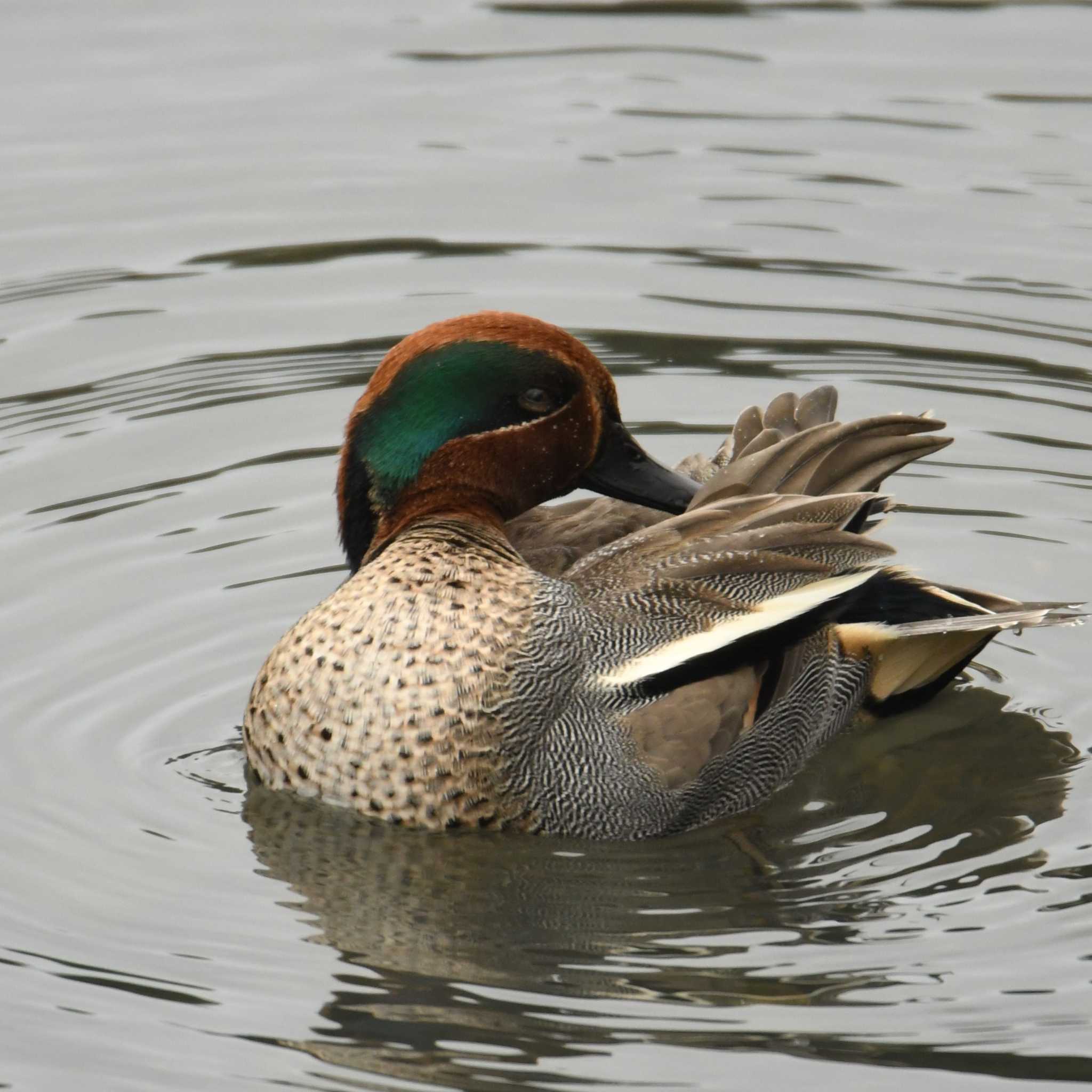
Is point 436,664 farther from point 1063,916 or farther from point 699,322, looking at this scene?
point 699,322

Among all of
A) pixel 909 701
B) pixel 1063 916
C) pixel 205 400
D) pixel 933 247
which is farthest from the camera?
pixel 933 247

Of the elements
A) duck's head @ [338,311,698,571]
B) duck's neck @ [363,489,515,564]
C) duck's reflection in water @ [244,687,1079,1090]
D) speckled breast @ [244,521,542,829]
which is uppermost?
duck's head @ [338,311,698,571]

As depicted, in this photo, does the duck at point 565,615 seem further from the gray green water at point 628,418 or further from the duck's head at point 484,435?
the gray green water at point 628,418

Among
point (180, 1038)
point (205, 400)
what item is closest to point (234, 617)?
point (205, 400)

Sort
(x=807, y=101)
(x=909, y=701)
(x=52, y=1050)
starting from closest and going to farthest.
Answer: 1. (x=52, y=1050)
2. (x=909, y=701)
3. (x=807, y=101)

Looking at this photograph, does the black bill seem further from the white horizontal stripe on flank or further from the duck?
the white horizontal stripe on flank

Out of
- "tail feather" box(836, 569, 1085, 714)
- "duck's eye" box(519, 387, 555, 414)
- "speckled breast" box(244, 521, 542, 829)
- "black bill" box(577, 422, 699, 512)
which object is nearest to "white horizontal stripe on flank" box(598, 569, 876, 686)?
"speckled breast" box(244, 521, 542, 829)

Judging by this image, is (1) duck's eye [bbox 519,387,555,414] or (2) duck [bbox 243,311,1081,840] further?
(1) duck's eye [bbox 519,387,555,414]

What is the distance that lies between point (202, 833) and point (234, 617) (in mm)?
1577

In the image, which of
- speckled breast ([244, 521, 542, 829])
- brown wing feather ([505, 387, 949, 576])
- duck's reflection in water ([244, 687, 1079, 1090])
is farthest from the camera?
brown wing feather ([505, 387, 949, 576])

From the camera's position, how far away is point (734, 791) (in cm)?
762

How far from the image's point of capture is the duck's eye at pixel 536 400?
7672mm

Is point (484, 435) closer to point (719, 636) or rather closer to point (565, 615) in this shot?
point (565, 615)

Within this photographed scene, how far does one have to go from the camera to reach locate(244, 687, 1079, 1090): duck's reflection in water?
6.33 metres
